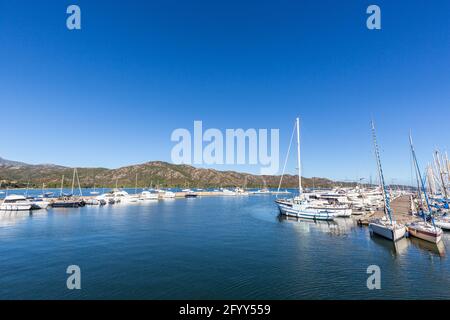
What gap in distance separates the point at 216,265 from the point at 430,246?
90.6 ft

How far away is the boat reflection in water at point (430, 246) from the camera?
2770 cm

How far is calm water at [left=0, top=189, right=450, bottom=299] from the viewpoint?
18.0m

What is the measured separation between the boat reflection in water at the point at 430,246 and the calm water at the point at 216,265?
128mm

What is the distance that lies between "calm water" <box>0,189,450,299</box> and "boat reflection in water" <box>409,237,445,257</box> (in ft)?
0.42

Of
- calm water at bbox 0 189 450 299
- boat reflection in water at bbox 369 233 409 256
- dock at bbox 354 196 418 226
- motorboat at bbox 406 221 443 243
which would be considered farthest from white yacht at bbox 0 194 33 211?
motorboat at bbox 406 221 443 243

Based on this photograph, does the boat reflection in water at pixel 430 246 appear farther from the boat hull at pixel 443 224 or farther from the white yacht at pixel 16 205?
the white yacht at pixel 16 205

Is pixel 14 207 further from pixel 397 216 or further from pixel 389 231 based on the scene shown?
pixel 397 216

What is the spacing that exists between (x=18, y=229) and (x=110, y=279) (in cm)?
3478

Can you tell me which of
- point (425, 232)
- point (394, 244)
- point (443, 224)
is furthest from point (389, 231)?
point (443, 224)

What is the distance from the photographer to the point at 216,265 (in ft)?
77.8

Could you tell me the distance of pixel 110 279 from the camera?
66.9ft

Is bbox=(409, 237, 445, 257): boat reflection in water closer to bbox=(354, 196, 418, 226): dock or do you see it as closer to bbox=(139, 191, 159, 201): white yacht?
bbox=(354, 196, 418, 226): dock
